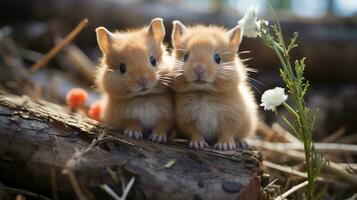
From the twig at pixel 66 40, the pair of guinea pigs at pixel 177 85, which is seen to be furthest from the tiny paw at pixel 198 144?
the twig at pixel 66 40

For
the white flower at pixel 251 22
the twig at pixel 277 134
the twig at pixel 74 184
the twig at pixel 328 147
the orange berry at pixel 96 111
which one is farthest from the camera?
the twig at pixel 277 134

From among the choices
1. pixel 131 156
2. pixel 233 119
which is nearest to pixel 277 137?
pixel 233 119

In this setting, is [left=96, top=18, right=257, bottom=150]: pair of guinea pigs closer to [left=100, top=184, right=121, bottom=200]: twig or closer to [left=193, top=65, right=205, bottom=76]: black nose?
[left=193, top=65, right=205, bottom=76]: black nose

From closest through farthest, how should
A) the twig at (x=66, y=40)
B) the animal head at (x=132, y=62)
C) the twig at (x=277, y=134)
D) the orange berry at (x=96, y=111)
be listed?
the animal head at (x=132, y=62) → the twig at (x=66, y=40) → the orange berry at (x=96, y=111) → the twig at (x=277, y=134)

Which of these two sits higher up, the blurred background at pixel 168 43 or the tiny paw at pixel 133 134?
the blurred background at pixel 168 43

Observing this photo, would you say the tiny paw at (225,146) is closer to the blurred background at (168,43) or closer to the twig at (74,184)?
the twig at (74,184)

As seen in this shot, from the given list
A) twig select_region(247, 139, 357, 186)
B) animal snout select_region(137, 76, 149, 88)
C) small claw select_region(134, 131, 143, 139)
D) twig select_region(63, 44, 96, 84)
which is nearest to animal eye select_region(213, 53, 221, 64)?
animal snout select_region(137, 76, 149, 88)
